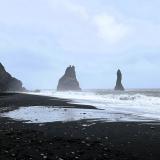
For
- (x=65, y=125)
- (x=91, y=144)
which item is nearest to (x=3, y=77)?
(x=65, y=125)

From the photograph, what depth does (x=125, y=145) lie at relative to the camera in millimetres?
14953

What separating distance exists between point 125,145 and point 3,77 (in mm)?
92730

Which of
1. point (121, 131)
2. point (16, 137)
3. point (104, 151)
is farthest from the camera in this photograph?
point (121, 131)

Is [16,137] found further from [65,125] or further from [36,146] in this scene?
[65,125]

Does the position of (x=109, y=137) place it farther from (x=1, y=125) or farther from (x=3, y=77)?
(x=3, y=77)

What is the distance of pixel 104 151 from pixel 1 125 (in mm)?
8651

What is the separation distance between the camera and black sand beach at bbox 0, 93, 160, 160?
12705 millimetres

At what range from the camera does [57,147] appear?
45.9 ft

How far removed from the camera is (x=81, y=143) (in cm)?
1492

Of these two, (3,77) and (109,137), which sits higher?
(3,77)

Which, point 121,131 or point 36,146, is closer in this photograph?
point 36,146

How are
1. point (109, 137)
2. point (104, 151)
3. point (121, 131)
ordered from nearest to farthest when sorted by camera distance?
point (104, 151) < point (109, 137) < point (121, 131)

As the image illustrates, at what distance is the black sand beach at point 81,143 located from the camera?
12705 mm

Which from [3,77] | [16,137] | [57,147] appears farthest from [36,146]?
[3,77]
